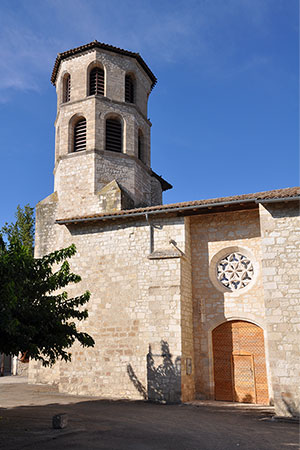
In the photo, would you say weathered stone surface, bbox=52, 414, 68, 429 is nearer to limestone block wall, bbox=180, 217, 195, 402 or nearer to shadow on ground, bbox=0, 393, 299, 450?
shadow on ground, bbox=0, 393, 299, 450

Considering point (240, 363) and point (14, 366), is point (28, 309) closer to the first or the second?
point (240, 363)

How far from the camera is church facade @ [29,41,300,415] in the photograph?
9.47 meters

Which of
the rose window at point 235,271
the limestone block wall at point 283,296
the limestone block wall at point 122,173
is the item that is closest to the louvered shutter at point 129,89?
the limestone block wall at point 122,173

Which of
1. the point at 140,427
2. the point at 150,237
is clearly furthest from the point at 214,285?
the point at 140,427

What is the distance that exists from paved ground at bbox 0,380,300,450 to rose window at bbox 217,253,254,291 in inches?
125

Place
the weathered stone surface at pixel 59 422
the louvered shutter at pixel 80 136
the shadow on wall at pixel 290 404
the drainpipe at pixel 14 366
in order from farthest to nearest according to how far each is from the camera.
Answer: the drainpipe at pixel 14 366
the louvered shutter at pixel 80 136
the shadow on wall at pixel 290 404
the weathered stone surface at pixel 59 422

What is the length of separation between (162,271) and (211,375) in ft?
10.2

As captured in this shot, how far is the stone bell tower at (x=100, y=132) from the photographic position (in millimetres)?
15383

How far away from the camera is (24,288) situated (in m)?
7.22

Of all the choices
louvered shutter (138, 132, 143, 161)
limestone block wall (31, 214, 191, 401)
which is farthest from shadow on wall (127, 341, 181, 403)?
louvered shutter (138, 132, 143, 161)

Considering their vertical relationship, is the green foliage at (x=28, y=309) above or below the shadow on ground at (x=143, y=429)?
above

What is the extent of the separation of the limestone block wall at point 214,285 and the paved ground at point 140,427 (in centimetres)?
139

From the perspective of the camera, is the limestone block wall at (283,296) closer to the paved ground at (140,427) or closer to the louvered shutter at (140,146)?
the paved ground at (140,427)

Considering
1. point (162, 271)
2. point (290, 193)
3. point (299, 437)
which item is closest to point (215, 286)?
point (162, 271)
